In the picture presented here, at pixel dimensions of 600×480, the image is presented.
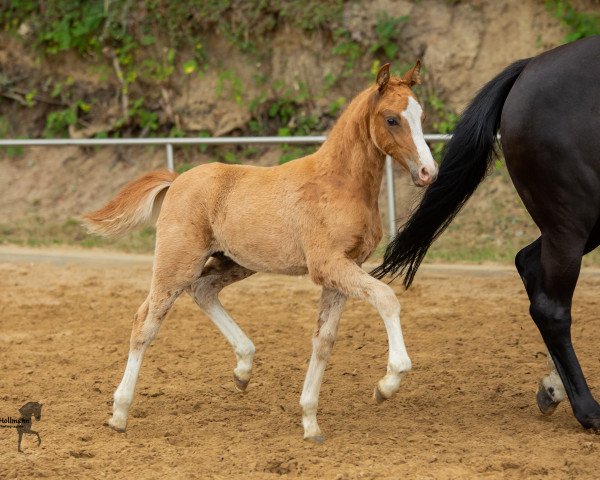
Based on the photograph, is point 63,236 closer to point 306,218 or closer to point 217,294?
point 217,294

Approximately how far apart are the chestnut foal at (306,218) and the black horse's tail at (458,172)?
62cm

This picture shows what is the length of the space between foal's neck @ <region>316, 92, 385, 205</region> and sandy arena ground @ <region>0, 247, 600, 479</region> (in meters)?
1.22

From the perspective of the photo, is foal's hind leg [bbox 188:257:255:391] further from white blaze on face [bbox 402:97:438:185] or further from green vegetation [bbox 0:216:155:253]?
green vegetation [bbox 0:216:155:253]

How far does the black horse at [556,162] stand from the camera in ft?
15.0

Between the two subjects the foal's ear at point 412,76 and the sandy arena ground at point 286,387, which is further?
the foal's ear at point 412,76

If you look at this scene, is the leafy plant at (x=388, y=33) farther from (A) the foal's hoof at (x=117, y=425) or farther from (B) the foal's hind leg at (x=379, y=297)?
(A) the foal's hoof at (x=117, y=425)

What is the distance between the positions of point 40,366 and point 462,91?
6966mm

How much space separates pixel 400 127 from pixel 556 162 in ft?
2.68

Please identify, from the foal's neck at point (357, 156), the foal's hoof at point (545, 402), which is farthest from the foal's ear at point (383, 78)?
the foal's hoof at point (545, 402)

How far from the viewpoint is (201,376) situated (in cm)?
583

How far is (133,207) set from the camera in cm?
512

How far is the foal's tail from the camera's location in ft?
16.8

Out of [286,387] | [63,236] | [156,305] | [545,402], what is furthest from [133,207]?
[63,236]

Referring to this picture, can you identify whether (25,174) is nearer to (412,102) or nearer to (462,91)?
(462,91)
